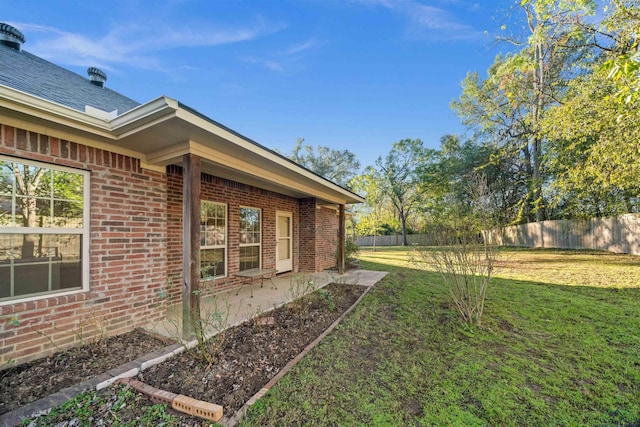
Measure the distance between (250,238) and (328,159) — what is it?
28110 millimetres

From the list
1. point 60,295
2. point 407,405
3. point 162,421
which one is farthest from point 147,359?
point 407,405

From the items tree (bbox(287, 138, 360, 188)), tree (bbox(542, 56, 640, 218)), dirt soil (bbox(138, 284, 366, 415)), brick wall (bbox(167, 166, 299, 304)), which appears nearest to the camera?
dirt soil (bbox(138, 284, 366, 415))

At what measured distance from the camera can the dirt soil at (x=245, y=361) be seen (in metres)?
2.49

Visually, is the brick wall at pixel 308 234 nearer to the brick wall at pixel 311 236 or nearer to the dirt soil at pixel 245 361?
the brick wall at pixel 311 236

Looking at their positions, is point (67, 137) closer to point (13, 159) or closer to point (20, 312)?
point (13, 159)

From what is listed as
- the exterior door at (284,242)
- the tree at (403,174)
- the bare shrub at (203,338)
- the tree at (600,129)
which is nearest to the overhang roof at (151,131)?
the bare shrub at (203,338)

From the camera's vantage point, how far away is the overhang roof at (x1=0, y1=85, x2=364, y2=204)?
2.63m

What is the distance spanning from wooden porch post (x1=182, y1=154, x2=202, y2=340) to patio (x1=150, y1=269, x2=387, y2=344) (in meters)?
0.20

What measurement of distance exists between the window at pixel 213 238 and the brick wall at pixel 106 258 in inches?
58.5

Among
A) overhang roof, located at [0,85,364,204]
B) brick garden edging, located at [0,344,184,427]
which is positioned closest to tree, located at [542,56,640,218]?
overhang roof, located at [0,85,364,204]

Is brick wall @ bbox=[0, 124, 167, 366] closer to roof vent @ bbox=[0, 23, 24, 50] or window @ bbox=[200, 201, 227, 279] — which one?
window @ bbox=[200, 201, 227, 279]

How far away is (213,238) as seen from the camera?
5922 mm

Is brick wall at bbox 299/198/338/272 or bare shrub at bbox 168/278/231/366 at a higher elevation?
brick wall at bbox 299/198/338/272

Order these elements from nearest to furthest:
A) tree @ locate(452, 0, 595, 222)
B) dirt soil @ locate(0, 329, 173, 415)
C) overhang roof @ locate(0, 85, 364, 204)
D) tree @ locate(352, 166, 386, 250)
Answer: dirt soil @ locate(0, 329, 173, 415), overhang roof @ locate(0, 85, 364, 204), tree @ locate(452, 0, 595, 222), tree @ locate(352, 166, 386, 250)
